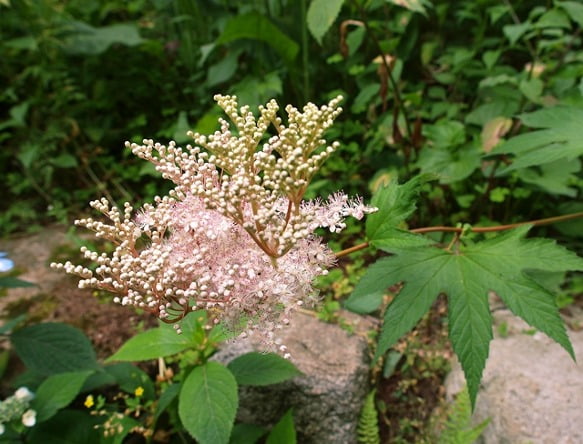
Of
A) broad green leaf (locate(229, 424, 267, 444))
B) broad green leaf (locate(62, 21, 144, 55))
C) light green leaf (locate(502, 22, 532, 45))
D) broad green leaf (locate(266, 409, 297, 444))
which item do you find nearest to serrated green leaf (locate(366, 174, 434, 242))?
broad green leaf (locate(266, 409, 297, 444))

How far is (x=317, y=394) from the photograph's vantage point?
5.55 feet

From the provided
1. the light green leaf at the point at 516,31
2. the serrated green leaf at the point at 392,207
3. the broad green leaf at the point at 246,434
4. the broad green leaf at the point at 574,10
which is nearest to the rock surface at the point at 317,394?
the broad green leaf at the point at 246,434

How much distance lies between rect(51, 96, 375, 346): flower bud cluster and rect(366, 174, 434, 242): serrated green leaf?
179mm

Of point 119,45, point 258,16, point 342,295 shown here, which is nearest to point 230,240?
point 342,295

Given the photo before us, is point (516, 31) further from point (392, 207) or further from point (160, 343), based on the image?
point (160, 343)

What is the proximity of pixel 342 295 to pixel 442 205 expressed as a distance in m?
0.72

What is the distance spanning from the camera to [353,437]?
5.58ft

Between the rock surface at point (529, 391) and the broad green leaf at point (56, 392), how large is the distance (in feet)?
4.48

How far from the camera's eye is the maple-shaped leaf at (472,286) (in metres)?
1.02

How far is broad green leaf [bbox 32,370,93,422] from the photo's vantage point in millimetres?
1465

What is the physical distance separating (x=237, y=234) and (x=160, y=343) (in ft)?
2.03

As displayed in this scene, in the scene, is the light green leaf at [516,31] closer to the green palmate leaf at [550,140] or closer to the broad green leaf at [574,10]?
the broad green leaf at [574,10]

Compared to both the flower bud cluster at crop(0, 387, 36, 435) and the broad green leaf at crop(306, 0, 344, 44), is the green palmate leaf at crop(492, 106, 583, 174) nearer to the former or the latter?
the broad green leaf at crop(306, 0, 344, 44)

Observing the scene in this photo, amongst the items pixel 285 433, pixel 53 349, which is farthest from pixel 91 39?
pixel 285 433
